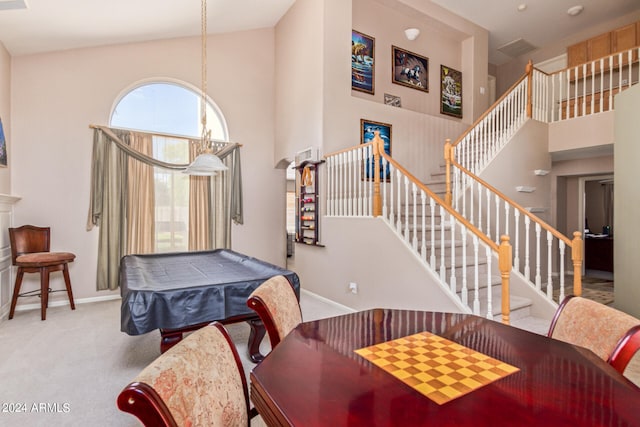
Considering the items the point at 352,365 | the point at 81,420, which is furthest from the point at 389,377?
the point at 81,420

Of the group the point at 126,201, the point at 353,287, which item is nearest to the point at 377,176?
the point at 353,287

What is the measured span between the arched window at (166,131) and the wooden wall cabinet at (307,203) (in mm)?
1791

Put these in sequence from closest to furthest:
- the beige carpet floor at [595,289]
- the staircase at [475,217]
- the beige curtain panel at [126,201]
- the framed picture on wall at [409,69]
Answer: the staircase at [475,217] < the beige curtain panel at [126,201] < the beige carpet floor at [595,289] < the framed picture on wall at [409,69]

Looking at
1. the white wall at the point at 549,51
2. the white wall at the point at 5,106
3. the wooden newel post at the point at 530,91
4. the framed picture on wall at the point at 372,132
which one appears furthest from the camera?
the white wall at the point at 549,51

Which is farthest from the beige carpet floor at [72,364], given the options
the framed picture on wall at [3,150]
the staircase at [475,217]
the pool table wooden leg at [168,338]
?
the framed picture on wall at [3,150]

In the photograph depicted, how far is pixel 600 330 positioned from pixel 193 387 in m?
1.56

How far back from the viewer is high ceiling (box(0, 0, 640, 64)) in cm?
357

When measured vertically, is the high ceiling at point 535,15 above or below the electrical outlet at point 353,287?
above

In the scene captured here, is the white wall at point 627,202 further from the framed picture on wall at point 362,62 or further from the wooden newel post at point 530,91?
the framed picture on wall at point 362,62

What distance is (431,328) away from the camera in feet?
4.89

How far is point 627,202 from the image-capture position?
3.70m

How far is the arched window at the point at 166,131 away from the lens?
5031mm

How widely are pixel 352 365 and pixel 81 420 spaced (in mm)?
1937

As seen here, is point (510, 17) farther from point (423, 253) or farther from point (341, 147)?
point (423, 253)
